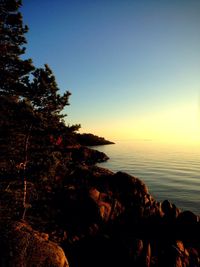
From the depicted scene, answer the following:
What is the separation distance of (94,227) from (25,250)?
9026 millimetres

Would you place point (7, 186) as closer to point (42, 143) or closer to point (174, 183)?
point (42, 143)

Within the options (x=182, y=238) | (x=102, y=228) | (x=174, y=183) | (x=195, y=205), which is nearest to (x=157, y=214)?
(x=182, y=238)

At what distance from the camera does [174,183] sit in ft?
149

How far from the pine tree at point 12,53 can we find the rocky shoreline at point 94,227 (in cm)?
694

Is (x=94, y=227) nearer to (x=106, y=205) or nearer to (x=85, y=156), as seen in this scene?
(x=106, y=205)

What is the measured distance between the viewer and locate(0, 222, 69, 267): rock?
1073cm

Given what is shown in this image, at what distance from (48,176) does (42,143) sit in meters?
2.94

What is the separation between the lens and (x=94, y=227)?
19.3 meters

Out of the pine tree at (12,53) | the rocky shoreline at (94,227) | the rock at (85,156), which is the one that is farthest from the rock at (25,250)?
the rock at (85,156)

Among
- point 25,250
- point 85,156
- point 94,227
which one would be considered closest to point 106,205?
point 94,227

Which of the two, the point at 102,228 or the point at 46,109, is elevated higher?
the point at 46,109

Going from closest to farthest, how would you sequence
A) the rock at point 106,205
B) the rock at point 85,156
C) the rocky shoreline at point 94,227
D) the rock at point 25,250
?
the rock at point 25,250 < the rocky shoreline at point 94,227 < the rock at point 106,205 < the rock at point 85,156

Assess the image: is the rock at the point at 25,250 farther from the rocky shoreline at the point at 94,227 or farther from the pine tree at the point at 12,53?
the pine tree at the point at 12,53

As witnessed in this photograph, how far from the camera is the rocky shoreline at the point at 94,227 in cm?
1194
